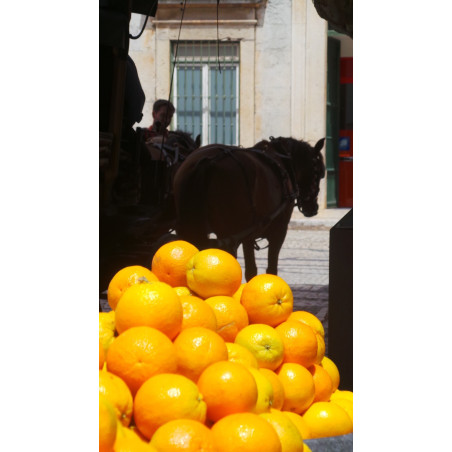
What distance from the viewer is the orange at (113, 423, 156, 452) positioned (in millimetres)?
1847

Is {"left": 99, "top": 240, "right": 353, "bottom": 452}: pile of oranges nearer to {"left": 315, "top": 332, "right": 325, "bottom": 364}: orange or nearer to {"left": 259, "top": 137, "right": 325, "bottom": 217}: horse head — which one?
{"left": 315, "top": 332, "right": 325, "bottom": 364}: orange

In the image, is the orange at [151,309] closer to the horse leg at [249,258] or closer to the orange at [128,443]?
the orange at [128,443]

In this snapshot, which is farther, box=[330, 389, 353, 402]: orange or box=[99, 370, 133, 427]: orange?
box=[330, 389, 353, 402]: orange

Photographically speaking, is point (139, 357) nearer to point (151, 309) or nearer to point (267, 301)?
point (151, 309)

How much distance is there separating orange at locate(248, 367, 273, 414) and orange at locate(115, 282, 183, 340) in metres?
0.24

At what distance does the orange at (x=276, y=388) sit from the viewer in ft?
7.34

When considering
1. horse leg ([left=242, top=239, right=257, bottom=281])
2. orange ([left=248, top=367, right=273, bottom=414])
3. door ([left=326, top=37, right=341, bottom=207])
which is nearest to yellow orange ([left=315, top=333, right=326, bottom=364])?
orange ([left=248, top=367, right=273, bottom=414])

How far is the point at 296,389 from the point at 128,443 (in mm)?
612

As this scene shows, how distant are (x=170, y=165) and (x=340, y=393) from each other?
15.5 feet

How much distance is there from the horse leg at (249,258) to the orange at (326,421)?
4.78m

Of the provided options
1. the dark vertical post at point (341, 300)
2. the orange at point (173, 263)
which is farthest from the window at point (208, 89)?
the orange at point (173, 263)
